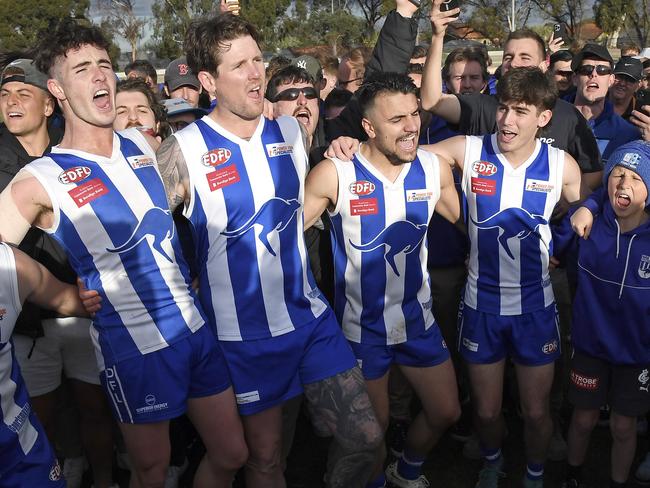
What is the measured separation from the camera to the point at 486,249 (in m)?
3.71

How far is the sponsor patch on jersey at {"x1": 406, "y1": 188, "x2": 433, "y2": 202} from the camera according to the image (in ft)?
11.6

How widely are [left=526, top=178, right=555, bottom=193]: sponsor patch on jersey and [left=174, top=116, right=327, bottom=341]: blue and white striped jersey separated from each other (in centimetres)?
128

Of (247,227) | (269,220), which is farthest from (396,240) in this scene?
(247,227)

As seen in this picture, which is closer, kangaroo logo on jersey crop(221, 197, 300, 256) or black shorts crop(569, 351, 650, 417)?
kangaroo logo on jersey crop(221, 197, 300, 256)

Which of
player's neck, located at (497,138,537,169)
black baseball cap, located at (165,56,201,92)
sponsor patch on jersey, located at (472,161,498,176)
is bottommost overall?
sponsor patch on jersey, located at (472,161,498,176)

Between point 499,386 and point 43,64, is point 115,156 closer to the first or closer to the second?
point 43,64

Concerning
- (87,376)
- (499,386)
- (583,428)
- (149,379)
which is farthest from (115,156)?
(583,428)

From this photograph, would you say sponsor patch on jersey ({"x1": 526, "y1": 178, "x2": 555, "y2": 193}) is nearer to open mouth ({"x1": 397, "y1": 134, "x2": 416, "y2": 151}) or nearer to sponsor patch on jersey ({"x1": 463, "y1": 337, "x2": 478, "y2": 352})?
open mouth ({"x1": 397, "y1": 134, "x2": 416, "y2": 151})

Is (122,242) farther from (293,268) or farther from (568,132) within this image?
(568,132)

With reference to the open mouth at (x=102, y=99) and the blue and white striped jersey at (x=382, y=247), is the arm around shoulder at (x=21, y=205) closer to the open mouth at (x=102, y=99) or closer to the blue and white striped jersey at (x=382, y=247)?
the open mouth at (x=102, y=99)

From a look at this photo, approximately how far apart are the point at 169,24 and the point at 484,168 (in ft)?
161

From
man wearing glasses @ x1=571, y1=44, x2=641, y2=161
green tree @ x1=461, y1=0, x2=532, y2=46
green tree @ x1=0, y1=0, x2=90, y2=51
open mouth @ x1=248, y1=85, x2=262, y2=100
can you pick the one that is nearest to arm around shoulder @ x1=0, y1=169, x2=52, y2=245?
open mouth @ x1=248, y1=85, x2=262, y2=100

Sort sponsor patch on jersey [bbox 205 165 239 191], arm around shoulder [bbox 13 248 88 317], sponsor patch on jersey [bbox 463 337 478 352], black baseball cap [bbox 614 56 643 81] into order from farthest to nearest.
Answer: black baseball cap [bbox 614 56 643 81] < sponsor patch on jersey [bbox 463 337 478 352] < sponsor patch on jersey [bbox 205 165 239 191] < arm around shoulder [bbox 13 248 88 317]

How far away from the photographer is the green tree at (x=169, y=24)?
44875 millimetres
